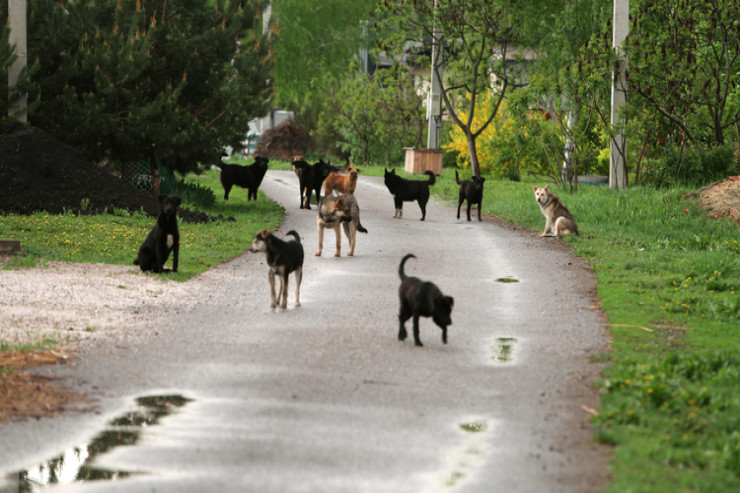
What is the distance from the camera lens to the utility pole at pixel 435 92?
34188 mm

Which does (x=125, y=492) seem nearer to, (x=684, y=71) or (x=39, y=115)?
(x=39, y=115)

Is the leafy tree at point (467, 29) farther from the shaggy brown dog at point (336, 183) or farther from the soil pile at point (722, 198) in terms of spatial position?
the soil pile at point (722, 198)

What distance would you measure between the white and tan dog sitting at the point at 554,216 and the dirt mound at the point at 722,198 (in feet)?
11.4

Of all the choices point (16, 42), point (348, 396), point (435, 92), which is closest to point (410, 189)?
point (16, 42)

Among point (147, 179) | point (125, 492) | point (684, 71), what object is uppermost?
point (684, 71)

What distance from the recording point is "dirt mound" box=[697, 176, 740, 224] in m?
20.4

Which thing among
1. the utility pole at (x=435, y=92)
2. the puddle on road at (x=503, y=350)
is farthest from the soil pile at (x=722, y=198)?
the utility pole at (x=435, y=92)

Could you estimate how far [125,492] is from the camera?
5703 millimetres

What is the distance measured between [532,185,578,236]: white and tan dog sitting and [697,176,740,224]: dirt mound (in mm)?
3470

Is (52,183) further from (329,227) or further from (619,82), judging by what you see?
(619,82)

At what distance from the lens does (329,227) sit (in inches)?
607

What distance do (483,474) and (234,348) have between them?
387 cm

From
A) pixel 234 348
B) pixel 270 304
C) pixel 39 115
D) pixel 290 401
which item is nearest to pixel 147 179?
pixel 39 115

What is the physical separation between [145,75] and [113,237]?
6879 millimetres
